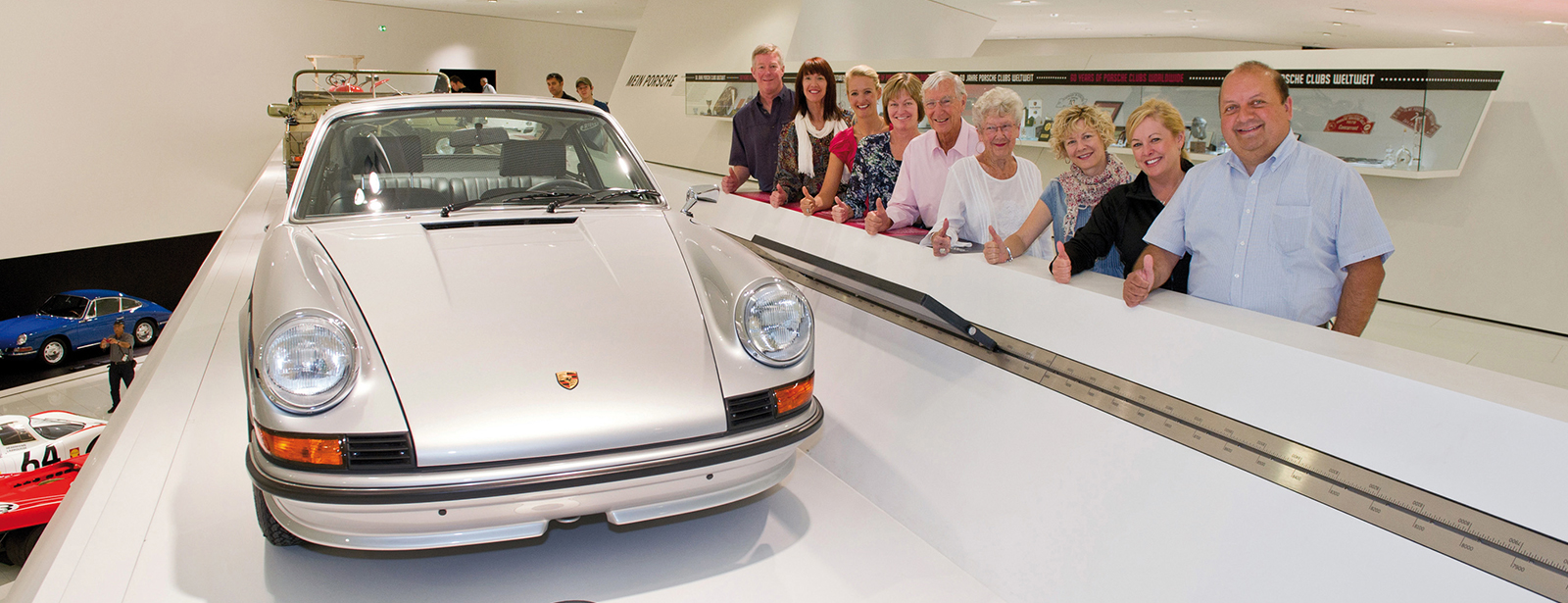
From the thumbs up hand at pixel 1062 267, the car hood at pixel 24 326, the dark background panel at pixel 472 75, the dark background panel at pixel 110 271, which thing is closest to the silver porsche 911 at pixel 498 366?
the thumbs up hand at pixel 1062 267

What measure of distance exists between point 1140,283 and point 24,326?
17.1m

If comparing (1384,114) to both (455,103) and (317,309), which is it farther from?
(317,309)

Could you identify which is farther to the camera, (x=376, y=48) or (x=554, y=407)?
(x=376, y=48)

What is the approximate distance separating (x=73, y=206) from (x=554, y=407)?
15.1 metres

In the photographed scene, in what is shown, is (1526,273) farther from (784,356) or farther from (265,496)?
(265,496)

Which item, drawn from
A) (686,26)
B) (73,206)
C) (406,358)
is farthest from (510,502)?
(73,206)

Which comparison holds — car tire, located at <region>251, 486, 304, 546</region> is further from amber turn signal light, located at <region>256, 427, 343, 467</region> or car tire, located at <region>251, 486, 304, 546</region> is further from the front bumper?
amber turn signal light, located at <region>256, 427, 343, 467</region>

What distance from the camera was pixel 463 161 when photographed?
3.01 m

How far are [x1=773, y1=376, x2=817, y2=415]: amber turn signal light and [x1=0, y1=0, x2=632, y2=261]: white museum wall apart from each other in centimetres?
1352

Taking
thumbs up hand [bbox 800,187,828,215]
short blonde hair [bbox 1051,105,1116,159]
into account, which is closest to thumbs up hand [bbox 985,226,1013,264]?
short blonde hair [bbox 1051,105,1116,159]

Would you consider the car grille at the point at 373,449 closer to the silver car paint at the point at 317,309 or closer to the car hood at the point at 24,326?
the silver car paint at the point at 317,309

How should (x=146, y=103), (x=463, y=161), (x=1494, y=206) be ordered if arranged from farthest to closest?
1. (x=146, y=103)
2. (x=1494, y=206)
3. (x=463, y=161)

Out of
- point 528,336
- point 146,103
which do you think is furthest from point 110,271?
point 528,336

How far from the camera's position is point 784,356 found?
7.18ft
